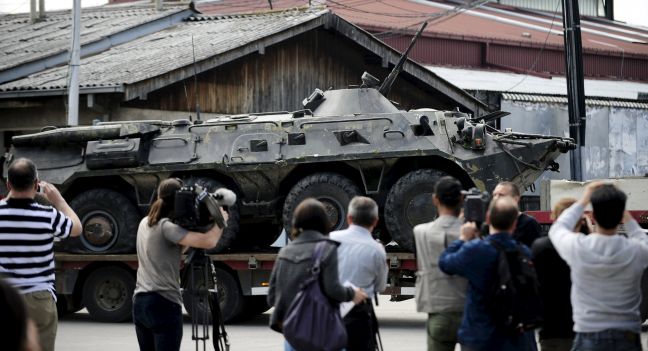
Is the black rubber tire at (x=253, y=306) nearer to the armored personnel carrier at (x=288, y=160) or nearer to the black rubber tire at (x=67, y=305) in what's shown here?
the armored personnel carrier at (x=288, y=160)

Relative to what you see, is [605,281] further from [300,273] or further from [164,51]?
[164,51]

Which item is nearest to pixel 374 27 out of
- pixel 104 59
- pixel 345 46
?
pixel 345 46

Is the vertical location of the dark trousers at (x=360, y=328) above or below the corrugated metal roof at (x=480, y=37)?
below

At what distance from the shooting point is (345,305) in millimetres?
8875

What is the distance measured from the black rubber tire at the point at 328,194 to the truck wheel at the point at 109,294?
2429 mm

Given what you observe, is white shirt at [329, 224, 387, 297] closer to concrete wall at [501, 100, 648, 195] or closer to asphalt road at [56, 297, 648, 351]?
asphalt road at [56, 297, 648, 351]

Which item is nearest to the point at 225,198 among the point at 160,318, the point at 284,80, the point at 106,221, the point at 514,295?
the point at 160,318

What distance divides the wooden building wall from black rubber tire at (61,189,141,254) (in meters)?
6.53

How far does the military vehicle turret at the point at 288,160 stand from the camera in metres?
17.9

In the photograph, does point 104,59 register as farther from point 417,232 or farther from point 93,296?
point 417,232

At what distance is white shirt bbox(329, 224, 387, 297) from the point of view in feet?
29.7

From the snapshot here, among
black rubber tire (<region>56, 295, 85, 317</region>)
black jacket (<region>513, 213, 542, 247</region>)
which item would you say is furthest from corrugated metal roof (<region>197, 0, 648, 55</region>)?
black jacket (<region>513, 213, 542, 247</region>)

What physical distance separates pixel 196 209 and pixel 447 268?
223 cm

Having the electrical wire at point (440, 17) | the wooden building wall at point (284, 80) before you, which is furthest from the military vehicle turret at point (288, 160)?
the electrical wire at point (440, 17)
